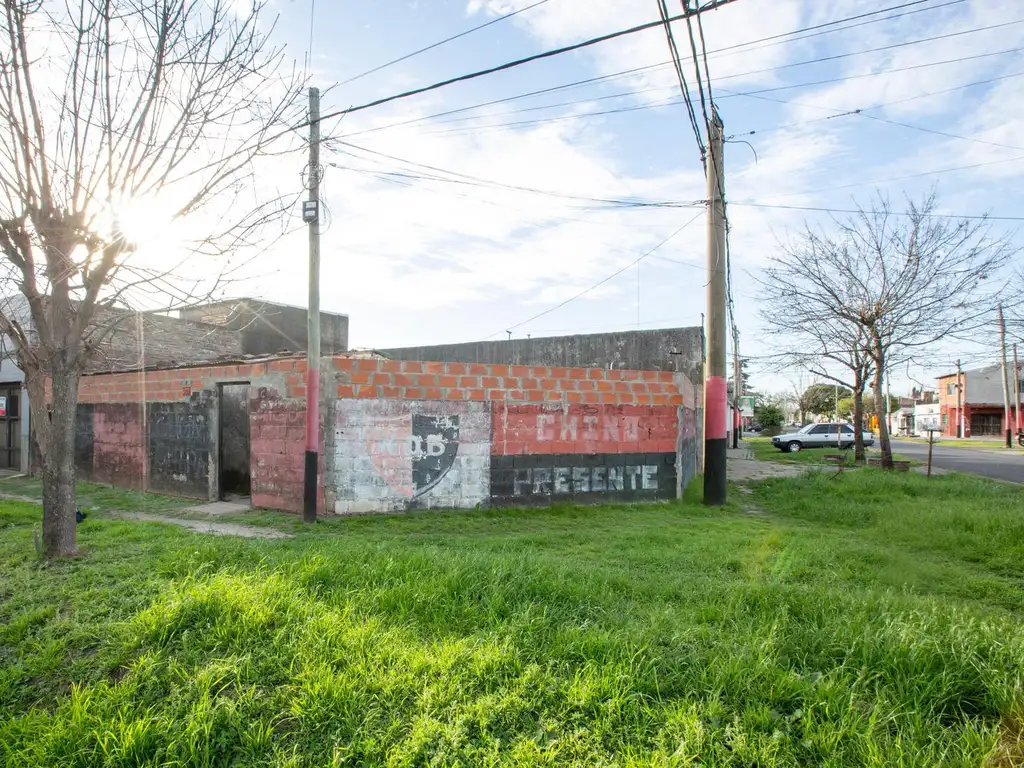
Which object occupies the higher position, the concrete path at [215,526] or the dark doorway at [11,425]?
the dark doorway at [11,425]

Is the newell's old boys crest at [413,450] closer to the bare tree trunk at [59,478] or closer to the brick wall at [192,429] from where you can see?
the brick wall at [192,429]

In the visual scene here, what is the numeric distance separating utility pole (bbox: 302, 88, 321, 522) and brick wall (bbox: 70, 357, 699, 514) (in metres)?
0.33

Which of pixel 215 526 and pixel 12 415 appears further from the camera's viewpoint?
pixel 12 415

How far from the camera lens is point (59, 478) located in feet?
→ 16.8

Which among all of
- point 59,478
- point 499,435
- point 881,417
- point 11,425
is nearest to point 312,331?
point 499,435

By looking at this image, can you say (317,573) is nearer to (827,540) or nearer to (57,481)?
(57,481)

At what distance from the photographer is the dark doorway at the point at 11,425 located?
1527 centimetres

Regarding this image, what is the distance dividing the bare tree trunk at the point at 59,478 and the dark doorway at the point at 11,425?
13.2 m

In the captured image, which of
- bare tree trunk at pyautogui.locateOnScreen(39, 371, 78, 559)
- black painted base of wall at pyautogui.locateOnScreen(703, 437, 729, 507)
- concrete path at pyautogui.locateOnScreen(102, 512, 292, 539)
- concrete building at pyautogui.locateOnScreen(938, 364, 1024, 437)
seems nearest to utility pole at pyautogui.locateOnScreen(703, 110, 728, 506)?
black painted base of wall at pyautogui.locateOnScreen(703, 437, 729, 507)

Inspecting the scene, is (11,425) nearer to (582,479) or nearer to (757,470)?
(582,479)

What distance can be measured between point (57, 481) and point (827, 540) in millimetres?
7900

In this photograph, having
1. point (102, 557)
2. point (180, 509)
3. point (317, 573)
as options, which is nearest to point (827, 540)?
point (317, 573)

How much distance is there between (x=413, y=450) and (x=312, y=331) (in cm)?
227

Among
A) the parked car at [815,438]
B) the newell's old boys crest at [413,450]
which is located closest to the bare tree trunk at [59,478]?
the newell's old boys crest at [413,450]
